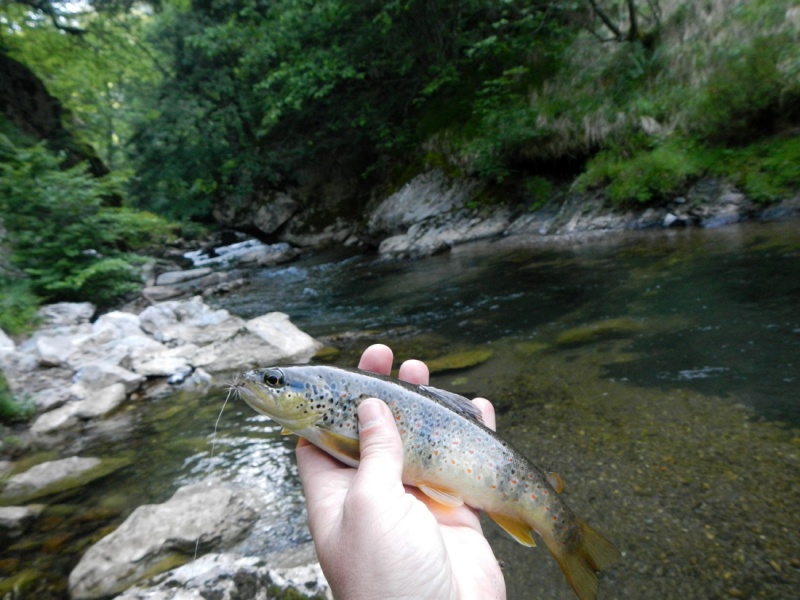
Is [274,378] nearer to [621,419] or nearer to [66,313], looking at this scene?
[621,419]

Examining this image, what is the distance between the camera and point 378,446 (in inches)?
73.7

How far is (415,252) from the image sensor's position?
53.0ft

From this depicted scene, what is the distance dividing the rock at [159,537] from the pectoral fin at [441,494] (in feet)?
7.21

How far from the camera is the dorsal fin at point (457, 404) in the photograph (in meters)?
2.23

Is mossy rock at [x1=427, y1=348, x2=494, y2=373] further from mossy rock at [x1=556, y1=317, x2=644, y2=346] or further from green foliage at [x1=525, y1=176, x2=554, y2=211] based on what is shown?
green foliage at [x1=525, y1=176, x2=554, y2=211]

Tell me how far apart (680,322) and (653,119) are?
10.5 meters

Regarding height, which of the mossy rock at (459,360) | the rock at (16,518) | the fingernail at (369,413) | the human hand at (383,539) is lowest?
the mossy rock at (459,360)

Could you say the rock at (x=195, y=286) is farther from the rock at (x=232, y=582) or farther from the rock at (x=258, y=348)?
the rock at (x=232, y=582)

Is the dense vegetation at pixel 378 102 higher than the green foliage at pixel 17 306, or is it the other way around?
the dense vegetation at pixel 378 102

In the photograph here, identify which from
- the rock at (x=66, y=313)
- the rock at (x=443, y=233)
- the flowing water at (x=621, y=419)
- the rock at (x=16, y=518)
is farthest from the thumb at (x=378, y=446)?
the rock at (x=443, y=233)

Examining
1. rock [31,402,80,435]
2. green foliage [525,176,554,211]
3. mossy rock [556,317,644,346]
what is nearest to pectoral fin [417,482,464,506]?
mossy rock [556,317,644,346]

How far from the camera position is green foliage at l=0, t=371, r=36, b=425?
19.8 feet

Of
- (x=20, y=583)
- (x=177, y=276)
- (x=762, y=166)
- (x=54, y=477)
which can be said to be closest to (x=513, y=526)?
(x=20, y=583)

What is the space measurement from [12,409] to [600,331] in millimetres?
8005
